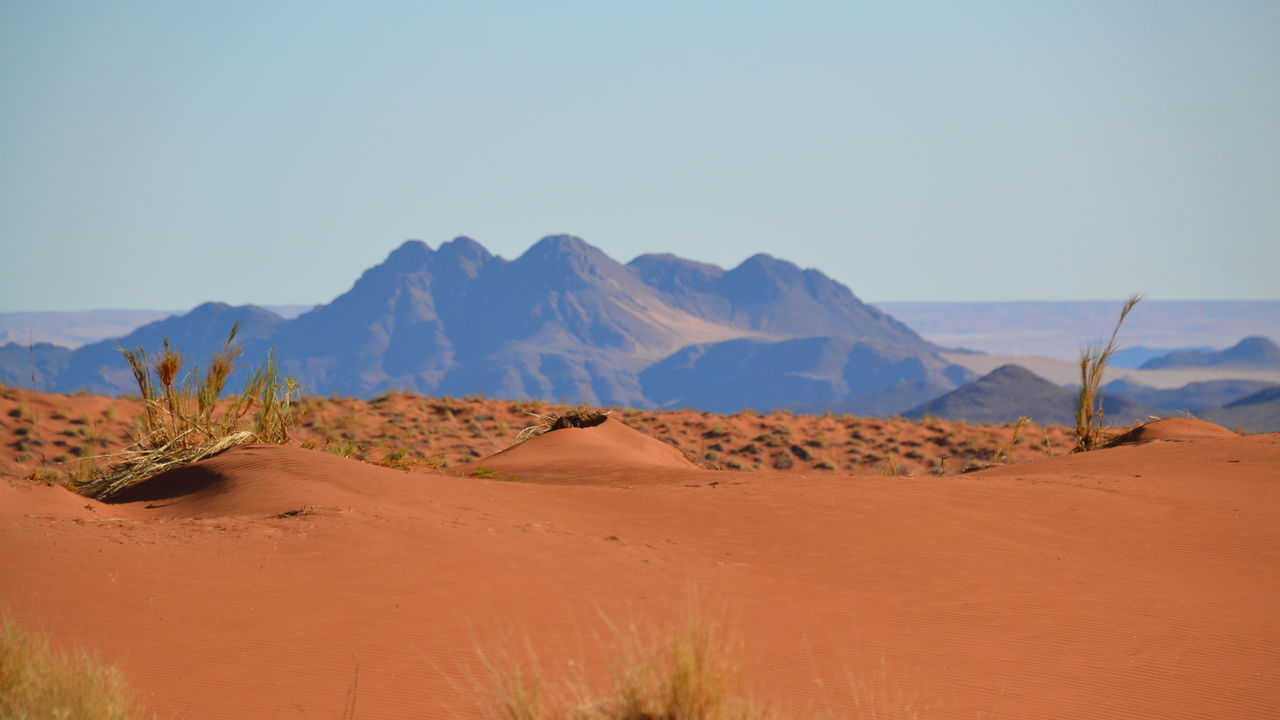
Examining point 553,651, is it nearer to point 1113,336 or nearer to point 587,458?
point 587,458

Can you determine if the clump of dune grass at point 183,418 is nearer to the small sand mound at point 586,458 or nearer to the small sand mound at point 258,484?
the small sand mound at point 258,484

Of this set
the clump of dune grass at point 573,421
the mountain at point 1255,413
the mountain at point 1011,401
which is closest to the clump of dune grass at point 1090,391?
the clump of dune grass at point 573,421

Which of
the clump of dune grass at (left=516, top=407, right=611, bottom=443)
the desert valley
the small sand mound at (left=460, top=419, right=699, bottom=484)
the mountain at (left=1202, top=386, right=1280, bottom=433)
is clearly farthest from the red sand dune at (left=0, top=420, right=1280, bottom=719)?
the mountain at (left=1202, top=386, right=1280, bottom=433)

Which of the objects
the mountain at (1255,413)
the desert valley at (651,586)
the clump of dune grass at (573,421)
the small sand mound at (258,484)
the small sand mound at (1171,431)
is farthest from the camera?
the mountain at (1255,413)

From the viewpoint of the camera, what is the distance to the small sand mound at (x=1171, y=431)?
56.9 feet

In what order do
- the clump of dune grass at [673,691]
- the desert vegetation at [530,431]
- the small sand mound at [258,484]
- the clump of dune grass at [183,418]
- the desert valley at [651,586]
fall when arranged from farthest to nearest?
1. the desert vegetation at [530,431]
2. the clump of dune grass at [183,418]
3. the small sand mound at [258,484]
4. the desert valley at [651,586]
5. the clump of dune grass at [673,691]

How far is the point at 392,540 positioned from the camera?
8.88m

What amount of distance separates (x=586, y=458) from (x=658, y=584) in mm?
8361

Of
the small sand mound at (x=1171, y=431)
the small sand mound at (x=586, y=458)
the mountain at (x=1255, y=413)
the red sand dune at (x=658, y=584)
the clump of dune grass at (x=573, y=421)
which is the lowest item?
the mountain at (x=1255, y=413)

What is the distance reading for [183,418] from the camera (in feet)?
42.7

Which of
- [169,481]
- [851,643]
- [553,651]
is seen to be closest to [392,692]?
[553,651]

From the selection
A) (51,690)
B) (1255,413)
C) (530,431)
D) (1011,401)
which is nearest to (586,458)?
(530,431)

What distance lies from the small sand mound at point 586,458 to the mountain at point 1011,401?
91872 mm

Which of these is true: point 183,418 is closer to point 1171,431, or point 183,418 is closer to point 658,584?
point 658,584
